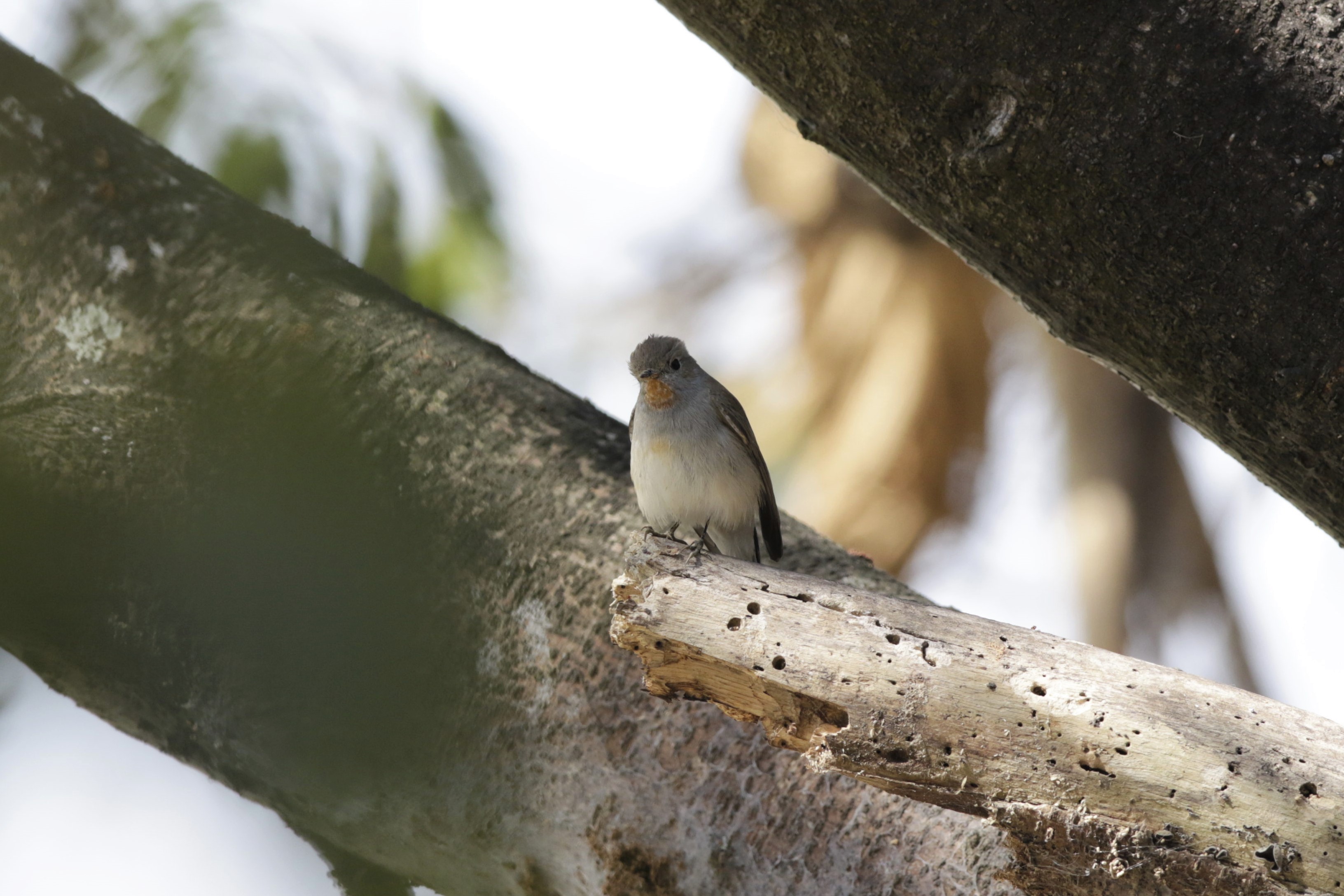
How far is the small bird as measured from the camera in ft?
10.9

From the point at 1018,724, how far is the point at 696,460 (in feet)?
5.67

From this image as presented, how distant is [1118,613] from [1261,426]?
4719 mm

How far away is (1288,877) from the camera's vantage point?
179 centimetres

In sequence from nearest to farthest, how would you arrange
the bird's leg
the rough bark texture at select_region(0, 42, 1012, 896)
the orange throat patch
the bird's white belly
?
the rough bark texture at select_region(0, 42, 1012, 896) < the bird's leg < the bird's white belly < the orange throat patch

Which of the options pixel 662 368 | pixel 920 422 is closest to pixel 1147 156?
Answer: pixel 662 368

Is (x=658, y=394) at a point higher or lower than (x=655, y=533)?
higher

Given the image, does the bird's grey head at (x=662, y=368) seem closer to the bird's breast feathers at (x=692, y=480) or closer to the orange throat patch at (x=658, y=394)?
the orange throat patch at (x=658, y=394)

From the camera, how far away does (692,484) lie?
347 centimetres

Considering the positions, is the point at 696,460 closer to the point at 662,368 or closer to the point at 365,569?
the point at 662,368

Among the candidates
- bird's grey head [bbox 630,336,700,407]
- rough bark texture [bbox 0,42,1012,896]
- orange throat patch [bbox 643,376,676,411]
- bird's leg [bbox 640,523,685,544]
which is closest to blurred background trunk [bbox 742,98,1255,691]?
bird's grey head [bbox 630,336,700,407]

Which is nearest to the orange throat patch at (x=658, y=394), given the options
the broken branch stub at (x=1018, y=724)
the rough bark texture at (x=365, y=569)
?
the rough bark texture at (x=365, y=569)

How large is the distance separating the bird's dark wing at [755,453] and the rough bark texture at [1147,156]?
57.5 inches

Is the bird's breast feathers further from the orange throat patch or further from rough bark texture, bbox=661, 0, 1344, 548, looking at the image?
rough bark texture, bbox=661, 0, 1344, 548

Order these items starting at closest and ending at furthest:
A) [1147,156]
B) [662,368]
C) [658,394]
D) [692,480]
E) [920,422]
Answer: [1147,156] < [692,480] < [658,394] < [662,368] < [920,422]
